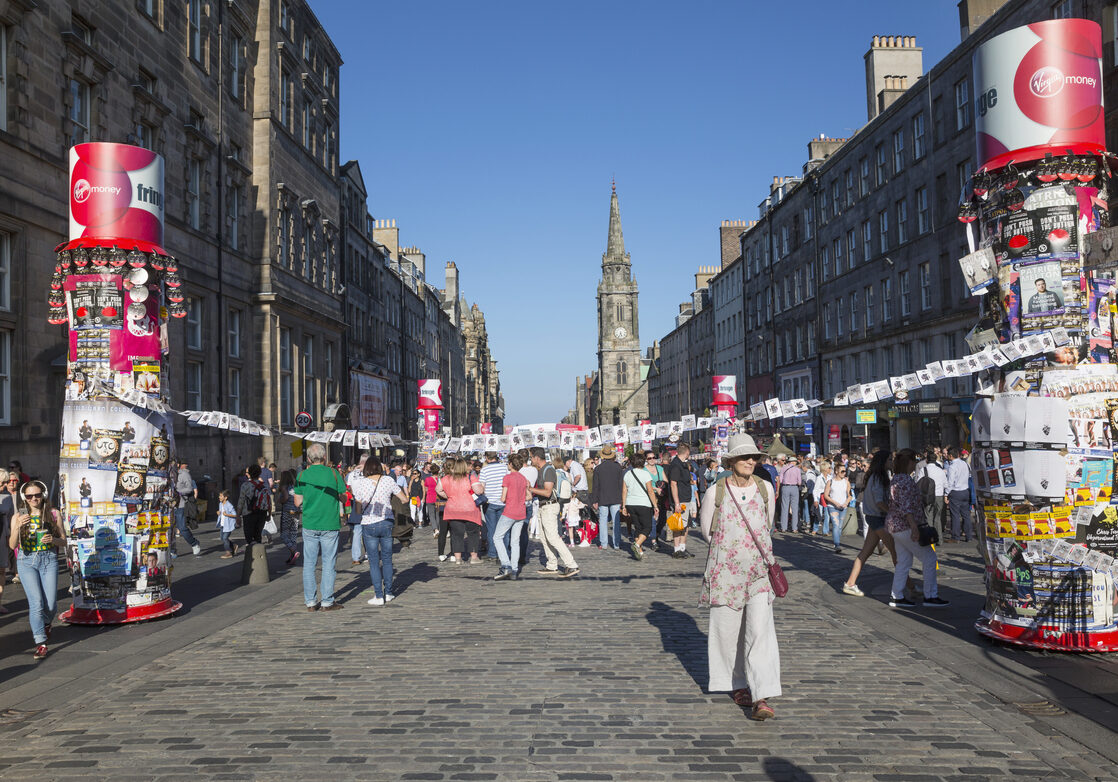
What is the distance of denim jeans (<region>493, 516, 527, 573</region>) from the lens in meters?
13.9

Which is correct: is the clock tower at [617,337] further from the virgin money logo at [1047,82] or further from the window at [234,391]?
the virgin money logo at [1047,82]

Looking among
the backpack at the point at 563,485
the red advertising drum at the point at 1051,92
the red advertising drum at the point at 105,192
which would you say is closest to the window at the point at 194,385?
the backpack at the point at 563,485

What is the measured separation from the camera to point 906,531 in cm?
1024

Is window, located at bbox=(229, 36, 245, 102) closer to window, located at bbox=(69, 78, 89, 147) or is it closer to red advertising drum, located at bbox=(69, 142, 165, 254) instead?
window, located at bbox=(69, 78, 89, 147)

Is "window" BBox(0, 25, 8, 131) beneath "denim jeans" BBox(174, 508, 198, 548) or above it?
above

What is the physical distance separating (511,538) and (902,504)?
6137 mm

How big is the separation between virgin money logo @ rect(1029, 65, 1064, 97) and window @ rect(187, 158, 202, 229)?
23.3 meters

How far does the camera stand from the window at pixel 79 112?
19.4 m

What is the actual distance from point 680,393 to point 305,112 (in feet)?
184

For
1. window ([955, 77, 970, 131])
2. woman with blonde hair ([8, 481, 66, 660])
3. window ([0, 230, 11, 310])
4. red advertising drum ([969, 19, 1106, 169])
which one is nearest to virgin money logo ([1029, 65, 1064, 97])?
red advertising drum ([969, 19, 1106, 169])

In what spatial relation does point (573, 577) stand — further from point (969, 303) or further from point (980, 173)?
point (969, 303)

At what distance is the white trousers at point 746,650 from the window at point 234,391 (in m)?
25.2

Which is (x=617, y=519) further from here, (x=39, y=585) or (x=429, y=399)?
(x=429, y=399)

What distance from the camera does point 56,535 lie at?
8.94 metres
